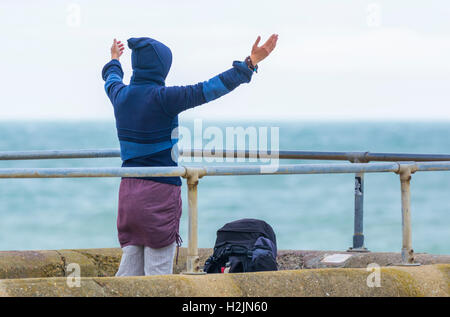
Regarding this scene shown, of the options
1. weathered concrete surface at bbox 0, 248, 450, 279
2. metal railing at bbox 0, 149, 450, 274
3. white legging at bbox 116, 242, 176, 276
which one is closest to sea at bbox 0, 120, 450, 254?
weathered concrete surface at bbox 0, 248, 450, 279

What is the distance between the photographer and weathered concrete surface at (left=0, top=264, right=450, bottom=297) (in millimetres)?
3641

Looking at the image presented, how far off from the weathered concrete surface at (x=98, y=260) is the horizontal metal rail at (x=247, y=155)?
62 cm

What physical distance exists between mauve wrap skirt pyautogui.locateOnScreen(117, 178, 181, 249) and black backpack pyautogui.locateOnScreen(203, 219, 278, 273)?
51 centimetres

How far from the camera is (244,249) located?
4871mm

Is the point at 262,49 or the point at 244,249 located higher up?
the point at 262,49

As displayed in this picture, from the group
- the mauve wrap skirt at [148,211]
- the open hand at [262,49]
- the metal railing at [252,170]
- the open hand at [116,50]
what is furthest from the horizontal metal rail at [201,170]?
the open hand at [116,50]

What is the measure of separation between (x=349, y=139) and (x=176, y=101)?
252 feet

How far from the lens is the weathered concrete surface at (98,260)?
534 cm

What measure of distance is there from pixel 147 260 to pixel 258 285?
0.75m

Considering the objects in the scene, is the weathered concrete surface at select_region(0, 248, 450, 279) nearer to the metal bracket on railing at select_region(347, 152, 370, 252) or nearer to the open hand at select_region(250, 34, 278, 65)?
the metal bracket on railing at select_region(347, 152, 370, 252)

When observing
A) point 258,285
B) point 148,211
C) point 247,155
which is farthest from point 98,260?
point 258,285

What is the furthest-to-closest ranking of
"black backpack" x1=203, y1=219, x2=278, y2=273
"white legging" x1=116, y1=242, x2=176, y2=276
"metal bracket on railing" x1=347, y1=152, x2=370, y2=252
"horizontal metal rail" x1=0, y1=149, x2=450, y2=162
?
1. "metal bracket on railing" x1=347, y1=152, x2=370, y2=252
2. "horizontal metal rail" x1=0, y1=149, x2=450, y2=162
3. "black backpack" x1=203, y1=219, x2=278, y2=273
4. "white legging" x1=116, y1=242, x2=176, y2=276

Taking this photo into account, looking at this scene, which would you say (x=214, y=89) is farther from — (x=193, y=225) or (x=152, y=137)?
(x=193, y=225)
